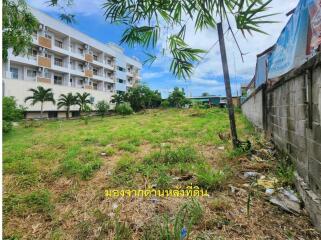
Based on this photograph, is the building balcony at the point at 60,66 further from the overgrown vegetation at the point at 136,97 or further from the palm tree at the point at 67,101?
the overgrown vegetation at the point at 136,97

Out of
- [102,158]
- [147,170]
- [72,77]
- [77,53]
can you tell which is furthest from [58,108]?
[147,170]

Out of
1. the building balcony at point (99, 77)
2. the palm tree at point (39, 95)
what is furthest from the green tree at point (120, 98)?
the palm tree at point (39, 95)

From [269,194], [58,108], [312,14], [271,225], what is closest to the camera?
[271,225]

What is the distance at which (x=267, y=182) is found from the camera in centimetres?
303

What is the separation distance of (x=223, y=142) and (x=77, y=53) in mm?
25243

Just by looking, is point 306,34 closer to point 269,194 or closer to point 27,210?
point 269,194

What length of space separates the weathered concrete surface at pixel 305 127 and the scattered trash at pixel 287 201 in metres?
0.09

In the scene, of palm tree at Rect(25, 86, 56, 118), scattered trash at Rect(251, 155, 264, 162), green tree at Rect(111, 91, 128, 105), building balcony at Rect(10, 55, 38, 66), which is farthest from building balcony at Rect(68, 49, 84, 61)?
scattered trash at Rect(251, 155, 264, 162)

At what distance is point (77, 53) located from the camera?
90.4 ft

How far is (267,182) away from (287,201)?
20.5 inches

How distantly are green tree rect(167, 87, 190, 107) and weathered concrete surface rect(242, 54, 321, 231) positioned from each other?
97.1ft

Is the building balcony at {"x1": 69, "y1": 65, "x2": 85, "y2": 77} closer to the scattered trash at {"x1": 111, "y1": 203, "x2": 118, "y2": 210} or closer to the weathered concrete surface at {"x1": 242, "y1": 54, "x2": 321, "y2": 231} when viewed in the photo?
the scattered trash at {"x1": 111, "y1": 203, "x2": 118, "y2": 210}

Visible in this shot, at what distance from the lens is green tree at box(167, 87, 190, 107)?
33.2m

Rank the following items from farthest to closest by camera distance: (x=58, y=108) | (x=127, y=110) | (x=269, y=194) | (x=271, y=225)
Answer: (x=127, y=110) → (x=58, y=108) → (x=269, y=194) → (x=271, y=225)
